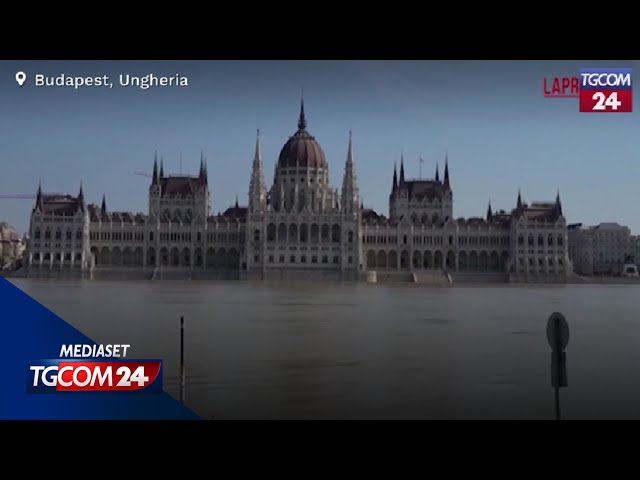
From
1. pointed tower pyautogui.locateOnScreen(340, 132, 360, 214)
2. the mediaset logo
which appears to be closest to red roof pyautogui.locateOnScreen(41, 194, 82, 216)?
pointed tower pyautogui.locateOnScreen(340, 132, 360, 214)

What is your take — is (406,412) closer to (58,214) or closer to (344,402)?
(344,402)

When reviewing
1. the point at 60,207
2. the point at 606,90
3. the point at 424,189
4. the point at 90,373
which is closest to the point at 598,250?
the point at 424,189

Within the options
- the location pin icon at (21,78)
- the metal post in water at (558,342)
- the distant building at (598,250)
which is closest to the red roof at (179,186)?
the distant building at (598,250)

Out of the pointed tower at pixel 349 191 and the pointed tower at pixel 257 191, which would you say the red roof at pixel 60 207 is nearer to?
the pointed tower at pixel 257 191

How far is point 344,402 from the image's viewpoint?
27.9 ft

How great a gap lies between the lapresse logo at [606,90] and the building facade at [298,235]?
61.5 m

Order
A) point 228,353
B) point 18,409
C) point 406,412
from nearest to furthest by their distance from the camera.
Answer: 1. point 18,409
2. point 406,412
3. point 228,353

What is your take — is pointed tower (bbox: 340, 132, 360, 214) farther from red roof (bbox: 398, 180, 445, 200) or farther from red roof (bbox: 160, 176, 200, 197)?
red roof (bbox: 160, 176, 200, 197)

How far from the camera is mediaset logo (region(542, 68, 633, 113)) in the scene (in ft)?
25.1

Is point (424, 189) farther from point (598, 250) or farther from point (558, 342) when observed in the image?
point (558, 342)

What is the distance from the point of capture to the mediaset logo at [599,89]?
7664 mm

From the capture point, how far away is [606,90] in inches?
307
